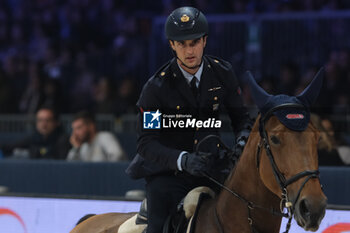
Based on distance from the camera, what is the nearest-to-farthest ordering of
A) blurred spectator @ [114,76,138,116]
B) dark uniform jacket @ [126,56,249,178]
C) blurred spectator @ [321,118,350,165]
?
dark uniform jacket @ [126,56,249,178]
blurred spectator @ [321,118,350,165]
blurred spectator @ [114,76,138,116]

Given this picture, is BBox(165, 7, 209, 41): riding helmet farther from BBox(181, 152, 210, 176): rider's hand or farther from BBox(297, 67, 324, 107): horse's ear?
BBox(297, 67, 324, 107): horse's ear

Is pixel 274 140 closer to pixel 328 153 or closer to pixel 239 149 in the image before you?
pixel 239 149

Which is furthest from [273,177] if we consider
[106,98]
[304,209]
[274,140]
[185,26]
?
[106,98]

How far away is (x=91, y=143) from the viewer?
9.15m

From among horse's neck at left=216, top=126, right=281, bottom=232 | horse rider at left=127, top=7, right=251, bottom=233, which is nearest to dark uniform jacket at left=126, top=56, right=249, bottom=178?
horse rider at left=127, top=7, right=251, bottom=233

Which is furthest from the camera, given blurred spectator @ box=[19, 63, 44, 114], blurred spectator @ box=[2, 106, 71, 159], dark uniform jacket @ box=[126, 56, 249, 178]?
blurred spectator @ box=[19, 63, 44, 114]

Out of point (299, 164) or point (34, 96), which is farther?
point (34, 96)

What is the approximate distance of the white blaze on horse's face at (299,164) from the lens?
3.52m

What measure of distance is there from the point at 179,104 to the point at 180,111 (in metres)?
0.06

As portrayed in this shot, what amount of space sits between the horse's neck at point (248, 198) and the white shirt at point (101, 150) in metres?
4.92

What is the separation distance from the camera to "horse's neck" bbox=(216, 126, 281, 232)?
13.3 feet

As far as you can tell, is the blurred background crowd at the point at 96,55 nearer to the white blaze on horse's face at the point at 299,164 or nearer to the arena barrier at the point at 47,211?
the arena barrier at the point at 47,211

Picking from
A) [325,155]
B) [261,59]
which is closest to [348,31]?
[261,59]

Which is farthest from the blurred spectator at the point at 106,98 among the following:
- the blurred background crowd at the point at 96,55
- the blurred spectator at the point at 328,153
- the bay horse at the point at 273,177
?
the bay horse at the point at 273,177
